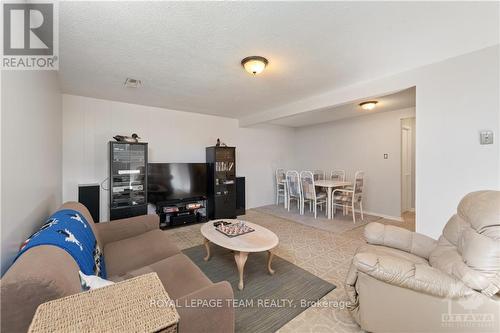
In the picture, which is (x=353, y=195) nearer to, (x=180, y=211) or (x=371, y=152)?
(x=371, y=152)

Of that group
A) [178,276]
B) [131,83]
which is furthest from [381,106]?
[178,276]

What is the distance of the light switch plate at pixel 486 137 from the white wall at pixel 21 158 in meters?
3.67

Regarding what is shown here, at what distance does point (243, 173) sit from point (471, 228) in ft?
14.3

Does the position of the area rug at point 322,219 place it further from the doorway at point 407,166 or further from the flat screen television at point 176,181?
the flat screen television at point 176,181

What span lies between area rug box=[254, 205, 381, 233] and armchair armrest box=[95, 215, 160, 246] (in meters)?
2.90

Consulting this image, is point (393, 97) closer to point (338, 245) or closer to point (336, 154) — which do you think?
point (336, 154)

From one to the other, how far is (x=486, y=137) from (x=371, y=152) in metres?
3.02

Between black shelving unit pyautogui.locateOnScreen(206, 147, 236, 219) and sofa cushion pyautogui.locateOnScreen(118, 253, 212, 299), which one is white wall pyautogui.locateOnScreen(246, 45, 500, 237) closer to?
sofa cushion pyautogui.locateOnScreen(118, 253, 212, 299)

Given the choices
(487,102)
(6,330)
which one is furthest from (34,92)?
(487,102)

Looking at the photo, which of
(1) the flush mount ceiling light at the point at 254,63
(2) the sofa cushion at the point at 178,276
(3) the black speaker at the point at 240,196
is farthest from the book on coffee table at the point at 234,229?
(3) the black speaker at the point at 240,196

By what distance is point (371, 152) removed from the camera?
192 inches

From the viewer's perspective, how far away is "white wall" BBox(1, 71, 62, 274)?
1.07 meters

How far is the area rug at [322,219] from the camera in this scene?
3.83 m

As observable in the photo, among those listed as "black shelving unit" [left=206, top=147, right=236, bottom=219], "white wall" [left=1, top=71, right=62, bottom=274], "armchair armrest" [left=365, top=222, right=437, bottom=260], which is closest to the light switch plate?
"armchair armrest" [left=365, top=222, right=437, bottom=260]
